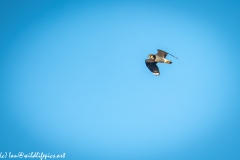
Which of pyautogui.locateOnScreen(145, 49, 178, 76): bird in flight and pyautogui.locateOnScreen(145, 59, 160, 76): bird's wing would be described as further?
pyautogui.locateOnScreen(145, 59, 160, 76): bird's wing

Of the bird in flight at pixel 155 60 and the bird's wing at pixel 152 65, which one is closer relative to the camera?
the bird in flight at pixel 155 60

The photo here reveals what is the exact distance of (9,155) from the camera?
99.7 feet

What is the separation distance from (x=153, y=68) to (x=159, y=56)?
0.70 m

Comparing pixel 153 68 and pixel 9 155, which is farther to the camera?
pixel 9 155

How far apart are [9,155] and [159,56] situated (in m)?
24.9

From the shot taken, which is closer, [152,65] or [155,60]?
[155,60]

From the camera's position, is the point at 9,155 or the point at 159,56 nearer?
the point at 159,56

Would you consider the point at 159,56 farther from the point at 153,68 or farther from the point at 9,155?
the point at 9,155

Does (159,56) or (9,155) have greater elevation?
(9,155)

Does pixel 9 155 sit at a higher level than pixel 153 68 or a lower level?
higher

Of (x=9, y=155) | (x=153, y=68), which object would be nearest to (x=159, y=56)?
(x=153, y=68)

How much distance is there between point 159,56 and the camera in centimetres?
1246
